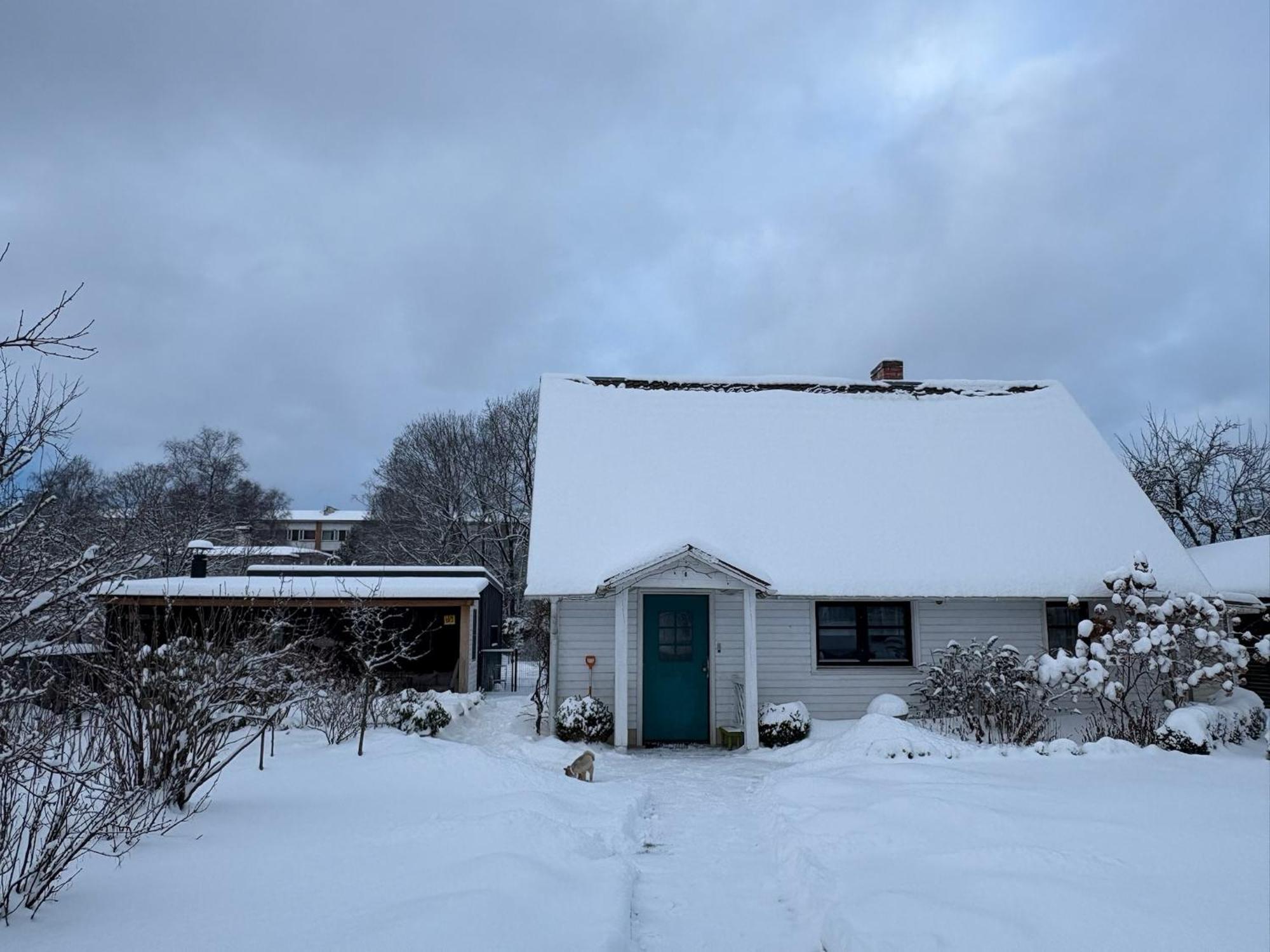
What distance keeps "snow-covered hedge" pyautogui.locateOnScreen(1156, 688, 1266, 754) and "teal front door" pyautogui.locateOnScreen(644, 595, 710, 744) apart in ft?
21.8

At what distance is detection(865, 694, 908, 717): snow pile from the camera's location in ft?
42.8

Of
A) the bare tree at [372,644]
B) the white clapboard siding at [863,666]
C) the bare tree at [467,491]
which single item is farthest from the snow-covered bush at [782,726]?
the bare tree at [467,491]

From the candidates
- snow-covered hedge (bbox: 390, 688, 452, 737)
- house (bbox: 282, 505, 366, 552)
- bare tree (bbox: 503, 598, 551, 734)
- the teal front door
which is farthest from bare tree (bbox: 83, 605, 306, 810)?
house (bbox: 282, 505, 366, 552)

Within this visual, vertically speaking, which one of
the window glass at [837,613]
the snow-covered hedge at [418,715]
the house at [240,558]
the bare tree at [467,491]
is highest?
the bare tree at [467,491]

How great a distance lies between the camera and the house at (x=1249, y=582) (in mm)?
17625

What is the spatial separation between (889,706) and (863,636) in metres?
1.50

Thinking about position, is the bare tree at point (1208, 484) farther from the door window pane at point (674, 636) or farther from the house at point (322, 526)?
the house at point (322, 526)

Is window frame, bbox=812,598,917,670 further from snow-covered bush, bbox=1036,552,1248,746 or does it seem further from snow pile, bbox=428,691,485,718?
snow pile, bbox=428,691,485,718

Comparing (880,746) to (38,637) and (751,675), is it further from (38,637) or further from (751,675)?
(38,637)

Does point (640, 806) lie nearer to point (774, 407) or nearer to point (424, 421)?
point (774, 407)

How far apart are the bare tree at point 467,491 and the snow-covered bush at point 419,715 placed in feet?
66.0

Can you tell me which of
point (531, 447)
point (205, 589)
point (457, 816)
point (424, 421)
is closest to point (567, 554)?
point (457, 816)

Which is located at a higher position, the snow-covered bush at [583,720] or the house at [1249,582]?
the house at [1249,582]

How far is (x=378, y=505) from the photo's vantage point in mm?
38594
